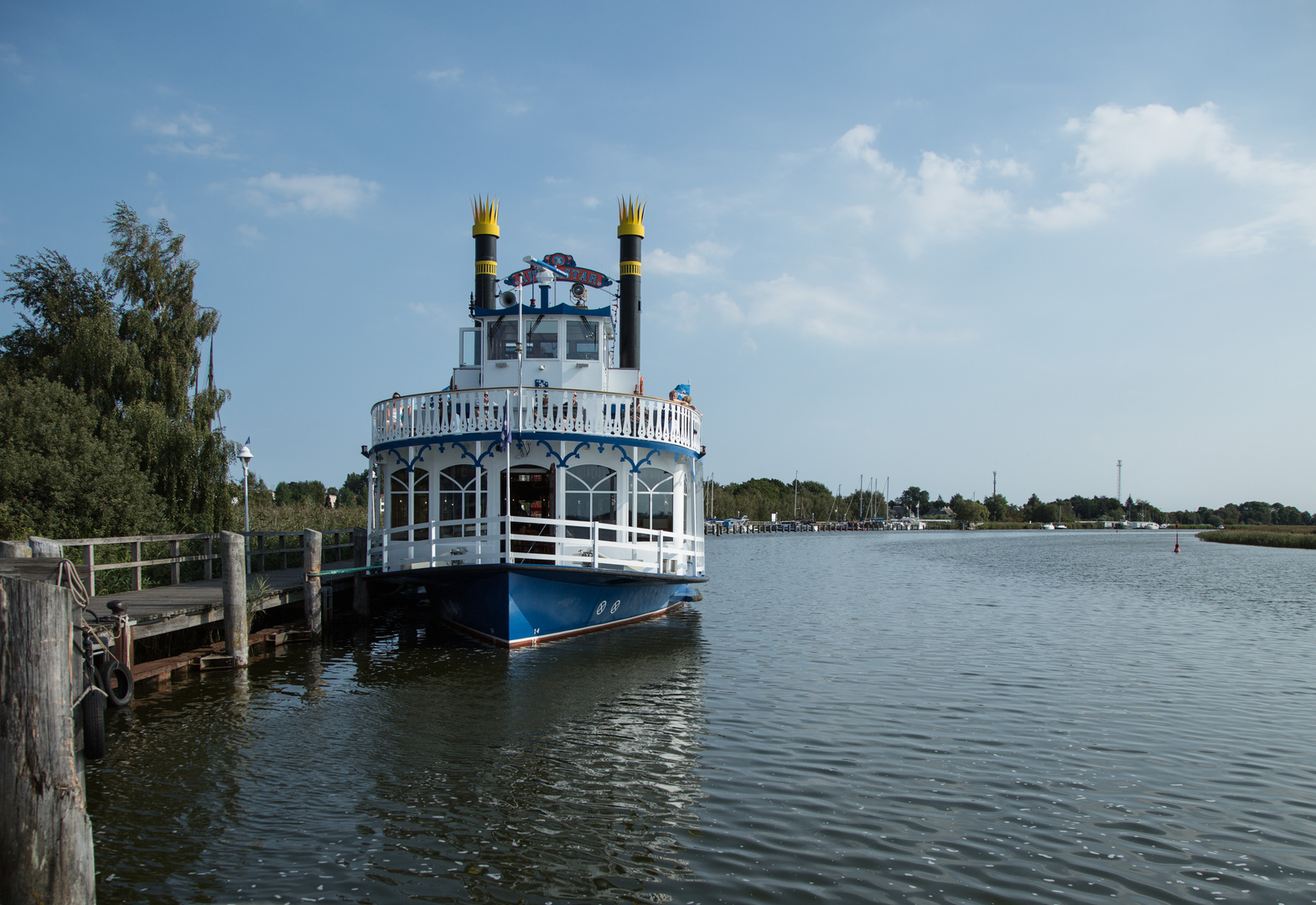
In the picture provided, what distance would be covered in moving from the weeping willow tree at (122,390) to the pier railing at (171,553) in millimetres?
1276

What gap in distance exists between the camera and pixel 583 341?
1805 cm

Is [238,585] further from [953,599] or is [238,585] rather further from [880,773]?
[953,599]

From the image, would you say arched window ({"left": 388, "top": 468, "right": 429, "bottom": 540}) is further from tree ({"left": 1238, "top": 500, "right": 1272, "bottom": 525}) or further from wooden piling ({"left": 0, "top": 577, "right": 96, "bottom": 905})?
tree ({"left": 1238, "top": 500, "right": 1272, "bottom": 525})

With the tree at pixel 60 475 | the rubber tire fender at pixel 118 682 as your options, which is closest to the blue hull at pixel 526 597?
the rubber tire fender at pixel 118 682

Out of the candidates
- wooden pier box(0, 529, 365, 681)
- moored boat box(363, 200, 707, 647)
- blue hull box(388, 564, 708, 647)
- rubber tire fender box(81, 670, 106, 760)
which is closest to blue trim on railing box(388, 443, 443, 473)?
moored boat box(363, 200, 707, 647)

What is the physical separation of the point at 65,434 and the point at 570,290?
433 inches

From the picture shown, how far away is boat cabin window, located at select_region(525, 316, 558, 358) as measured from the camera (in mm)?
17906

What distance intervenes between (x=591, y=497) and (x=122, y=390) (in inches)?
585

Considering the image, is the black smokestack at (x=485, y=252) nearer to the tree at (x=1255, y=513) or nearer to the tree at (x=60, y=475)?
the tree at (x=60, y=475)

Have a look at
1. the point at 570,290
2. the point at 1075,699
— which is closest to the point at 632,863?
the point at 1075,699

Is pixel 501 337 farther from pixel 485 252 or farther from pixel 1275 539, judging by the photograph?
pixel 1275 539

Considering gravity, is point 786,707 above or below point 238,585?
below

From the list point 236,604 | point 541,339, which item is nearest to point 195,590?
point 236,604

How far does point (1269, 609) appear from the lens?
2223 cm
